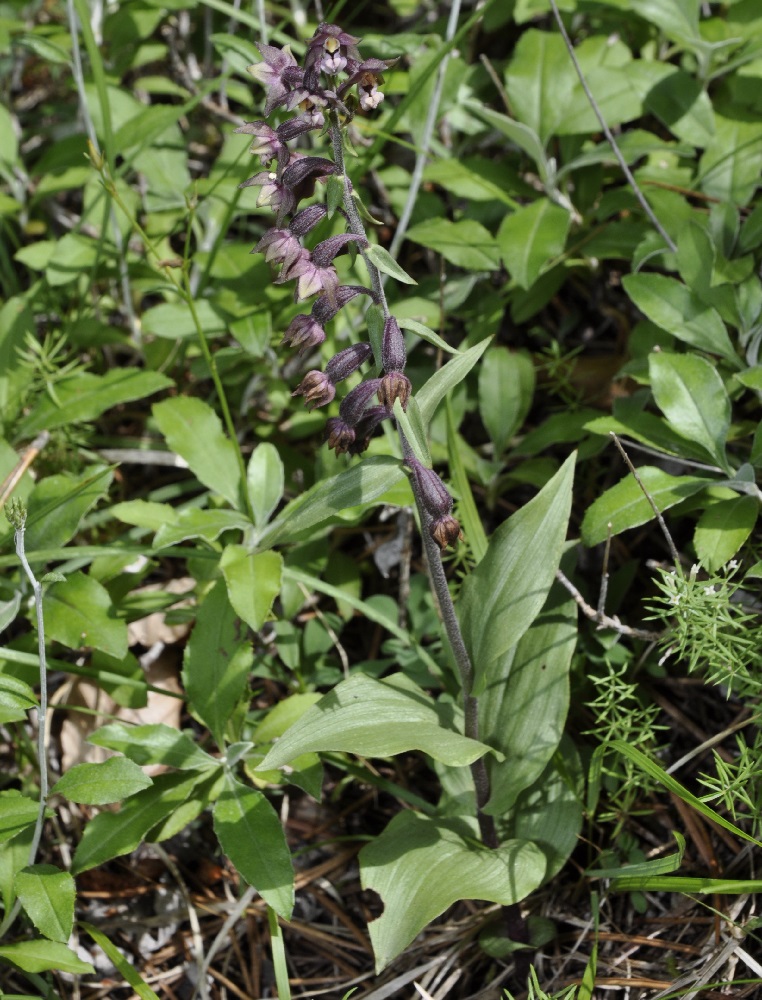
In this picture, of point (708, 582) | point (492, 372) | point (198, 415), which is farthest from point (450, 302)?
point (708, 582)

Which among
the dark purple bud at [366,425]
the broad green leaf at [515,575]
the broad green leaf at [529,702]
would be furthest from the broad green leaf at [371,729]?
the dark purple bud at [366,425]

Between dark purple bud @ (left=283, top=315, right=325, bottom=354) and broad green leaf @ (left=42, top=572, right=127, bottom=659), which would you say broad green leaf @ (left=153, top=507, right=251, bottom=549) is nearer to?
broad green leaf @ (left=42, top=572, right=127, bottom=659)

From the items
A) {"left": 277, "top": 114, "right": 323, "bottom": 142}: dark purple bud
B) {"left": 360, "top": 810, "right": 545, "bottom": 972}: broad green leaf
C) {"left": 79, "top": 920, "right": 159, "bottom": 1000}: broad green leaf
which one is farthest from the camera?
{"left": 79, "top": 920, "right": 159, "bottom": 1000}: broad green leaf

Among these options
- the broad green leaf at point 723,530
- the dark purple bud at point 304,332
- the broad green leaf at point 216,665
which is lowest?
the broad green leaf at point 216,665

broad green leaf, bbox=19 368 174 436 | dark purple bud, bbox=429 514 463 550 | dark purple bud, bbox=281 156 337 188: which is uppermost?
dark purple bud, bbox=281 156 337 188

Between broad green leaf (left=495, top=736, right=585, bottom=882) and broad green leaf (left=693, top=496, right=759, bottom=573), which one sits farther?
broad green leaf (left=495, top=736, right=585, bottom=882)

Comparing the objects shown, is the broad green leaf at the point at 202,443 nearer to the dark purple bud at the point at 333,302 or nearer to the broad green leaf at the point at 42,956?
the dark purple bud at the point at 333,302

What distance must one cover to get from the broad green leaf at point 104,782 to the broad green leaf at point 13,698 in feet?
0.72

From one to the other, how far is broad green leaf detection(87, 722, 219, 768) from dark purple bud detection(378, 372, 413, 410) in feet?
4.08

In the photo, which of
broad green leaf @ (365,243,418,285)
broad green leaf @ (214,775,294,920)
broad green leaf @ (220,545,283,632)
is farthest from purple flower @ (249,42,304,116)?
broad green leaf @ (214,775,294,920)

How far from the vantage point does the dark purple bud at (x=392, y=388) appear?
220cm

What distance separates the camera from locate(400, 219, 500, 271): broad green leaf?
357 centimetres

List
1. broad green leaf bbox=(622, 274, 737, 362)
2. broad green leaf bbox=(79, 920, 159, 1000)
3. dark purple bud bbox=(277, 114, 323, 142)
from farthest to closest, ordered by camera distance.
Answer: broad green leaf bbox=(622, 274, 737, 362) < broad green leaf bbox=(79, 920, 159, 1000) < dark purple bud bbox=(277, 114, 323, 142)

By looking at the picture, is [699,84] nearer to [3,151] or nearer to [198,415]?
[198,415]
